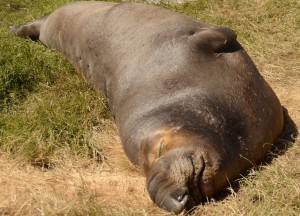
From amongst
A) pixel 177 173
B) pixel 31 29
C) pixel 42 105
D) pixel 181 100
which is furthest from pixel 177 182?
pixel 31 29

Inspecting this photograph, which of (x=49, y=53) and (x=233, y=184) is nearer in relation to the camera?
(x=233, y=184)

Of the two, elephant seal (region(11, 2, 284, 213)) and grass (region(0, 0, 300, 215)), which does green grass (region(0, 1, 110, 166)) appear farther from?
elephant seal (region(11, 2, 284, 213))

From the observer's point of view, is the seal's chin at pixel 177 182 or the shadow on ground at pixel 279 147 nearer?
the seal's chin at pixel 177 182

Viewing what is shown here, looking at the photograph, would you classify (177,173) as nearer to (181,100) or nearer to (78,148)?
(181,100)

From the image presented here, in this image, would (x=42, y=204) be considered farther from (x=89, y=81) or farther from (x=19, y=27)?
(x=19, y=27)

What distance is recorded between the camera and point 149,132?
370 cm

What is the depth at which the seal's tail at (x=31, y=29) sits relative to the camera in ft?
22.0

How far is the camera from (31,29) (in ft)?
22.0

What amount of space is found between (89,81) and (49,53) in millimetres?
1094

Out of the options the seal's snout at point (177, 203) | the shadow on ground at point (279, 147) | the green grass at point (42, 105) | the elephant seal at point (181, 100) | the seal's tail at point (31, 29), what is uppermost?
the elephant seal at point (181, 100)

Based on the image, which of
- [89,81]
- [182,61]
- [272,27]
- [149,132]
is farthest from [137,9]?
[272,27]

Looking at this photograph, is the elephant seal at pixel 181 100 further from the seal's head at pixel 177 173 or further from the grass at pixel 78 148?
the grass at pixel 78 148

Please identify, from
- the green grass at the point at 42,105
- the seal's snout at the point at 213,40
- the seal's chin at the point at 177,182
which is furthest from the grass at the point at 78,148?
the seal's snout at the point at 213,40

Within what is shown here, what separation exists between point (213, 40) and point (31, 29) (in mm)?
3234
